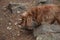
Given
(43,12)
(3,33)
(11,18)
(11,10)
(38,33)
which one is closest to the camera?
(43,12)

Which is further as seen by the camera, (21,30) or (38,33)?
(21,30)

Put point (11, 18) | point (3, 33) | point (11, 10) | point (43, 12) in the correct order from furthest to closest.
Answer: point (11, 10)
point (11, 18)
point (3, 33)
point (43, 12)

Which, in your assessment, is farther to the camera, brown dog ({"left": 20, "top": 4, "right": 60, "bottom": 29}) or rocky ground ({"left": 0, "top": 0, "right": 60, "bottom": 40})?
rocky ground ({"left": 0, "top": 0, "right": 60, "bottom": 40})

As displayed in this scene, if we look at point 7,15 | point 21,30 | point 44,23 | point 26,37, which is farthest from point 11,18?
point 44,23

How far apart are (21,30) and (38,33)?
2.15 ft

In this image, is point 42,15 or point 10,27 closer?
point 42,15

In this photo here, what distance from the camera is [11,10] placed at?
21.4 ft

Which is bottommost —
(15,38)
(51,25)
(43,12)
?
(15,38)

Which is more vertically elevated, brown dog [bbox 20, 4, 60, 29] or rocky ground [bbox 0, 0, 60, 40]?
brown dog [bbox 20, 4, 60, 29]

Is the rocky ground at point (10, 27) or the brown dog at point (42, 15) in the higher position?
the brown dog at point (42, 15)

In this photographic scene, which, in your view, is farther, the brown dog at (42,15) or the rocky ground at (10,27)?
the rocky ground at (10,27)

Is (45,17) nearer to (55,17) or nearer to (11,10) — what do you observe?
(55,17)

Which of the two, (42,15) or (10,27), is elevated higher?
(42,15)

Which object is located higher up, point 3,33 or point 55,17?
point 55,17
